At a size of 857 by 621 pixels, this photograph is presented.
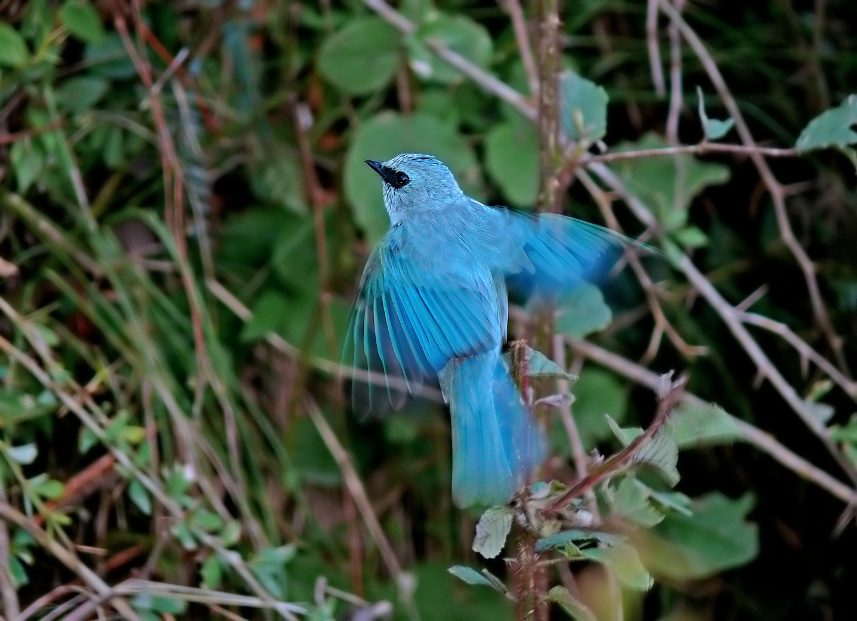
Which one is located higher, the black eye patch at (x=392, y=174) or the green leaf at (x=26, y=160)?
the green leaf at (x=26, y=160)

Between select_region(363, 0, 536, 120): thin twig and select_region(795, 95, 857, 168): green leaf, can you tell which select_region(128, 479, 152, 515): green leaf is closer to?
select_region(363, 0, 536, 120): thin twig

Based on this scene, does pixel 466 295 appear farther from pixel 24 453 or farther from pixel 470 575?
pixel 24 453

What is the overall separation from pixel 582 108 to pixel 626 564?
89 centimetres

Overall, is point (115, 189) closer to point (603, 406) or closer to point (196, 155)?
point (196, 155)

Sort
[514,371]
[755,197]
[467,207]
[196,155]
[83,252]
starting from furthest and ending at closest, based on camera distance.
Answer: [755,197], [196,155], [83,252], [467,207], [514,371]

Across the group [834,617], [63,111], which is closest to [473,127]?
[63,111]

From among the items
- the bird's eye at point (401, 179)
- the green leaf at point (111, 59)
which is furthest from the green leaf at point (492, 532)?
the green leaf at point (111, 59)

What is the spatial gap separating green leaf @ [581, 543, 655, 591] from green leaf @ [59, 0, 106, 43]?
1.90 metres

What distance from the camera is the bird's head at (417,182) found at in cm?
237

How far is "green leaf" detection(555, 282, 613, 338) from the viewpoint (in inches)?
79.4

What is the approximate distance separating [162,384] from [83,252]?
1.41 ft

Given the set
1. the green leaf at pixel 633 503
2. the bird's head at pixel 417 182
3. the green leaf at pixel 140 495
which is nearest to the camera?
the green leaf at pixel 633 503

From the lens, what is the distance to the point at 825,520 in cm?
286

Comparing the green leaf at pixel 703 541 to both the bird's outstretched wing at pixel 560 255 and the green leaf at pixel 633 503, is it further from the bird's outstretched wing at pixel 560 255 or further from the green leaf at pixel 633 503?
the green leaf at pixel 633 503
